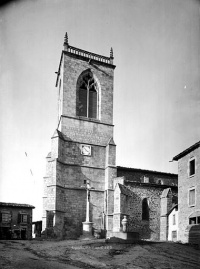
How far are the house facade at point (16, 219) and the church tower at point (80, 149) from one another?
7029 millimetres

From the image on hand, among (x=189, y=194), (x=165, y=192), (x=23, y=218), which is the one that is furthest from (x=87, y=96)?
(x=23, y=218)

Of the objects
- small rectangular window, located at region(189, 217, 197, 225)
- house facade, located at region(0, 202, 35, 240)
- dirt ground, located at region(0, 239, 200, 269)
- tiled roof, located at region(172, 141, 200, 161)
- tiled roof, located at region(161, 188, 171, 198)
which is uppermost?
tiled roof, located at region(172, 141, 200, 161)

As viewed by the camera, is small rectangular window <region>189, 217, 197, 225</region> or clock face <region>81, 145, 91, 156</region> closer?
small rectangular window <region>189, 217, 197, 225</region>

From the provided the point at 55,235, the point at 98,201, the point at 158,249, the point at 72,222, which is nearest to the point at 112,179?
the point at 98,201

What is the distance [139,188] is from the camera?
3009cm

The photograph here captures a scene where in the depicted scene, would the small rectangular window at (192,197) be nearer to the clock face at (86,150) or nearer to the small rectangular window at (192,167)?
the small rectangular window at (192,167)

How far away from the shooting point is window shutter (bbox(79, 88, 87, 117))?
32219 mm

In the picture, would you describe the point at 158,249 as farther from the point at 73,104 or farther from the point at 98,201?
the point at 73,104

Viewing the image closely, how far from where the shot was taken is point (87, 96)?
32.9 m

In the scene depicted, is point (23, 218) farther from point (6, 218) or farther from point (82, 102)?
point (82, 102)

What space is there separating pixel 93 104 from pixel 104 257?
20.7 metres

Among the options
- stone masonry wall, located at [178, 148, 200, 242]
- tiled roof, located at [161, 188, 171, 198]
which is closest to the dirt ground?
stone masonry wall, located at [178, 148, 200, 242]

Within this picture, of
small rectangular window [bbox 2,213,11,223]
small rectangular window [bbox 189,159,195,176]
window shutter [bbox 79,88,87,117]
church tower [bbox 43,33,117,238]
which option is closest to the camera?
small rectangular window [bbox 189,159,195,176]

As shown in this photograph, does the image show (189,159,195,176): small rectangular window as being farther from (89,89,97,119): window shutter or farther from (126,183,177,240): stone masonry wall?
(89,89,97,119): window shutter
